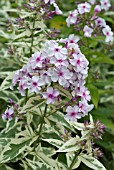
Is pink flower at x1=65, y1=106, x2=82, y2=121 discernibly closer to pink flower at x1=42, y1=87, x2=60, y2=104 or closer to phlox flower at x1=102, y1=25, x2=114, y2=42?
pink flower at x1=42, y1=87, x2=60, y2=104

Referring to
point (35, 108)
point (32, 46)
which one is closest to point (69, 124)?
point (35, 108)

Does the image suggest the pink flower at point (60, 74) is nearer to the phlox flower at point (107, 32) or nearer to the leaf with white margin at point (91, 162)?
the leaf with white margin at point (91, 162)

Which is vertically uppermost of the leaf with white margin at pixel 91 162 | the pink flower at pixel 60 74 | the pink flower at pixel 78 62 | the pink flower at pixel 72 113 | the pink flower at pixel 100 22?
the pink flower at pixel 78 62

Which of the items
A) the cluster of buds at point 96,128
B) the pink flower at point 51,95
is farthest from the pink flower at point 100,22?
the cluster of buds at point 96,128

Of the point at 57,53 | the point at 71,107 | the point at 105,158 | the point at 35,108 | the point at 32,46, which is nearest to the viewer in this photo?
the point at 57,53

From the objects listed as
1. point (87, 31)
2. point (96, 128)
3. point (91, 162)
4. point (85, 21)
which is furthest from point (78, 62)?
point (85, 21)

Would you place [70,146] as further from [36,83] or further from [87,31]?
[87,31]

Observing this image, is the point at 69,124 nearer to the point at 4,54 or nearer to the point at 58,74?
the point at 58,74
